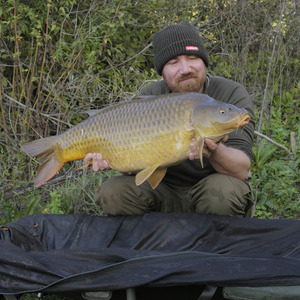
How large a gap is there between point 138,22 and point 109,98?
3.46 feet

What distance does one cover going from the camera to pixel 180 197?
2.23 metres

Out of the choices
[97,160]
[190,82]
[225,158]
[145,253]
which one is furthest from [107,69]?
[145,253]

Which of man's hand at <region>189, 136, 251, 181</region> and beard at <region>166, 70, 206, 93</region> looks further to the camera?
beard at <region>166, 70, 206, 93</region>

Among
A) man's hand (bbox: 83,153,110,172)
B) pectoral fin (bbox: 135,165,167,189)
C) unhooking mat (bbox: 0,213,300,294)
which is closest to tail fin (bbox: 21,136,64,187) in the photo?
man's hand (bbox: 83,153,110,172)

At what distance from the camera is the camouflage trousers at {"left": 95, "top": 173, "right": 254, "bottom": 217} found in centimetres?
203

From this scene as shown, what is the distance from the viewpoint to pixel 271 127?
148 inches

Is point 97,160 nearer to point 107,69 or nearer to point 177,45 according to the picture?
point 177,45

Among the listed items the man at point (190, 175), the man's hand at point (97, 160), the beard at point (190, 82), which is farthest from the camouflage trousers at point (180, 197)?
the beard at point (190, 82)

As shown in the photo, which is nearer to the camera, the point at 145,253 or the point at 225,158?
the point at 145,253

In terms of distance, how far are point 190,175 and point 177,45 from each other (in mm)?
604

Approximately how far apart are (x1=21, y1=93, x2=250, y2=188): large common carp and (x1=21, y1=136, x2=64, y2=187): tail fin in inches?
1.0

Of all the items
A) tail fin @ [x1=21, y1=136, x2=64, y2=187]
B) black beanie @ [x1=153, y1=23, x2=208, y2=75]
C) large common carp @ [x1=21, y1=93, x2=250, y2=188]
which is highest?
black beanie @ [x1=153, y1=23, x2=208, y2=75]

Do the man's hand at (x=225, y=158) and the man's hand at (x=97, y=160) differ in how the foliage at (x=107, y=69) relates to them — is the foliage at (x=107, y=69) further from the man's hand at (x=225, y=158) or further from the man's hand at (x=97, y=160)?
the man's hand at (x=225, y=158)

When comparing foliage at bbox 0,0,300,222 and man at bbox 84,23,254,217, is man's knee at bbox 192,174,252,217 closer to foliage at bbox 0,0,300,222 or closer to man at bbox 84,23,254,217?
man at bbox 84,23,254,217
